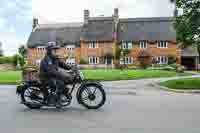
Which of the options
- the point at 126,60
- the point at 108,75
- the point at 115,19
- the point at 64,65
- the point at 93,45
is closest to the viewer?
the point at 64,65

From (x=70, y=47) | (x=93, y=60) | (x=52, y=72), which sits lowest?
(x=52, y=72)

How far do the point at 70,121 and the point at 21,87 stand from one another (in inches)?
103

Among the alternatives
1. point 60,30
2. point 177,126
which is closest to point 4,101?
point 177,126

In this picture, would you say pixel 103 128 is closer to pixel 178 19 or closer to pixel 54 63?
pixel 54 63

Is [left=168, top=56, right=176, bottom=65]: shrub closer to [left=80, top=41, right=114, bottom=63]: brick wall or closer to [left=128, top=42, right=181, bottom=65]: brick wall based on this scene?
[left=128, top=42, right=181, bottom=65]: brick wall

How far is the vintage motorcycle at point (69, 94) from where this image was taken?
9.45 m

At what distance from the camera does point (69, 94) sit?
9.47 m

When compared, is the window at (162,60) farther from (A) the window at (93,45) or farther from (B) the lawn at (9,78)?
(B) the lawn at (9,78)

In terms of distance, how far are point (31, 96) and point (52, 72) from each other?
0.99m

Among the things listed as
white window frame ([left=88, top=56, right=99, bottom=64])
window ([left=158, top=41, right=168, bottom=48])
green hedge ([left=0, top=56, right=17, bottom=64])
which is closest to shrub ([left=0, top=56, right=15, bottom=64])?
green hedge ([left=0, top=56, right=17, bottom=64])

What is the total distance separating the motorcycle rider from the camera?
9.33m

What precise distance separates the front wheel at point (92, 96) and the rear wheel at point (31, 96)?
1.21 m

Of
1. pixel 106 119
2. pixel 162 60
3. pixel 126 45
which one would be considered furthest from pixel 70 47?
pixel 106 119

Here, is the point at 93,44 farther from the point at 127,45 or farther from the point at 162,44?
the point at 162,44
